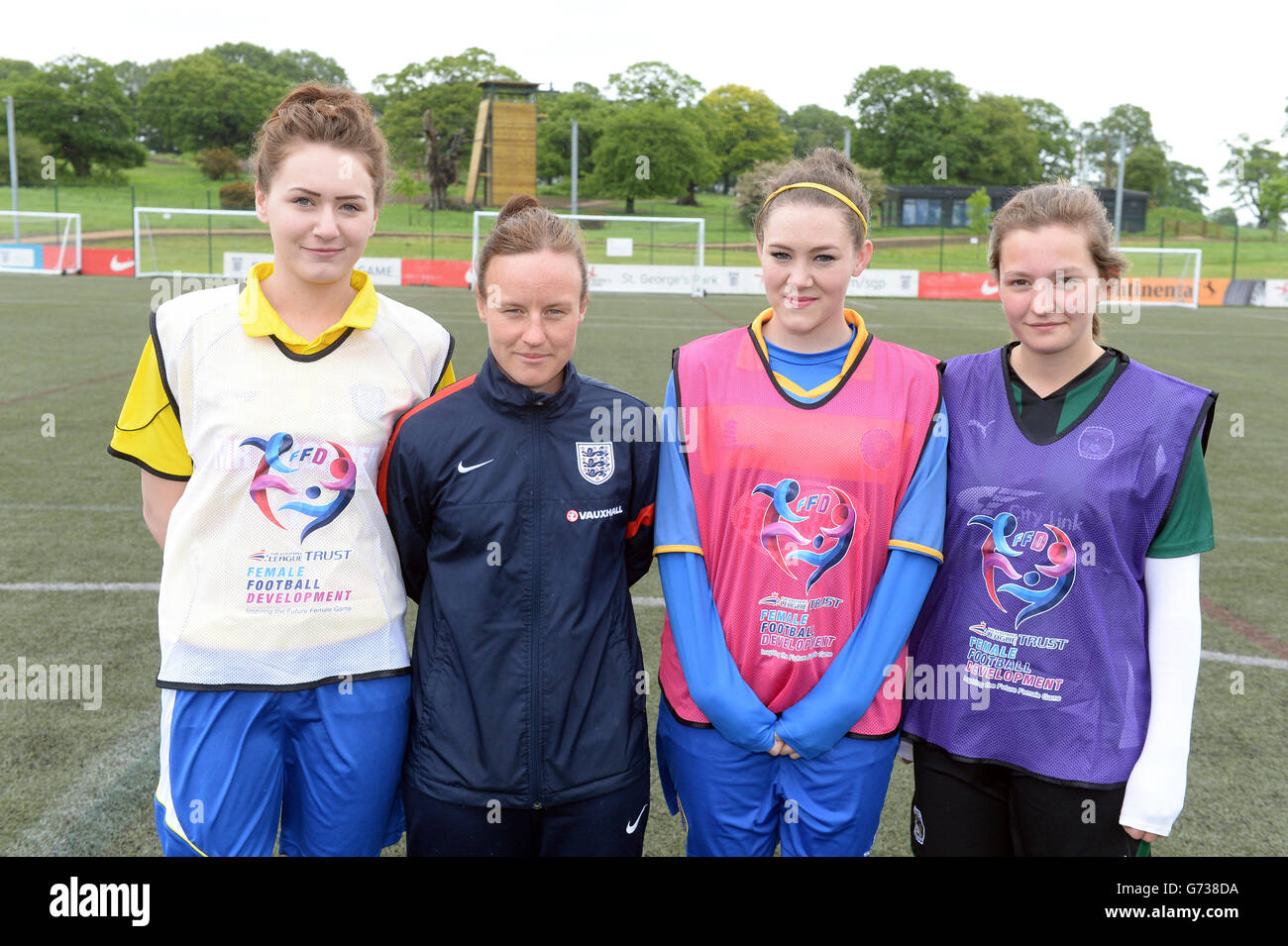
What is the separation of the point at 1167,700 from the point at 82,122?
225 feet

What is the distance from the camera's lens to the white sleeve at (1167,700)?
206 centimetres

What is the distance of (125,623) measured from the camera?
4.59 meters

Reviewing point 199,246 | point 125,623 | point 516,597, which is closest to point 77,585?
point 125,623

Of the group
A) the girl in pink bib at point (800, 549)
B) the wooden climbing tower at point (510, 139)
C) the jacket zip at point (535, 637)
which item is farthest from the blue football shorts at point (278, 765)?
the wooden climbing tower at point (510, 139)

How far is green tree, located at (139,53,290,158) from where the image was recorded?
66075 millimetres

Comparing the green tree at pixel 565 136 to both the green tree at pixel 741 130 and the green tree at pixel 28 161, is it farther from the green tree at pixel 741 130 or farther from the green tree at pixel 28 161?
the green tree at pixel 28 161

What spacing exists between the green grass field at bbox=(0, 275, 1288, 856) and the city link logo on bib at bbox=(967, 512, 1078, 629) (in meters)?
1.22

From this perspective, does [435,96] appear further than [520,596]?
Yes

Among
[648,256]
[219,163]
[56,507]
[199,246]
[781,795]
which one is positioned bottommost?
[56,507]

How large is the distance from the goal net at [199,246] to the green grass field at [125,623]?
56.9 ft
